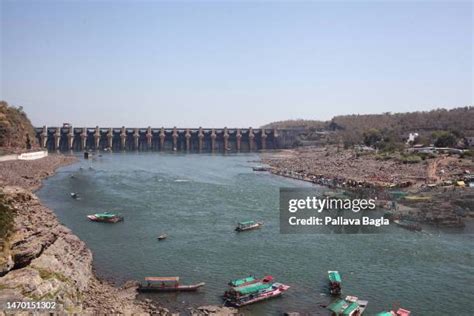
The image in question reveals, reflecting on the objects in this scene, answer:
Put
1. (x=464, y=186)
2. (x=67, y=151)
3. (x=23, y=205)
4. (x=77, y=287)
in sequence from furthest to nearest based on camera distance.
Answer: (x=67, y=151)
(x=464, y=186)
(x=23, y=205)
(x=77, y=287)

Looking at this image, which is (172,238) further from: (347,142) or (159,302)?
(347,142)

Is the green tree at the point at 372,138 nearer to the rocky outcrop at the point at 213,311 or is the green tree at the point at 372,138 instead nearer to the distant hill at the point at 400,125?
the distant hill at the point at 400,125

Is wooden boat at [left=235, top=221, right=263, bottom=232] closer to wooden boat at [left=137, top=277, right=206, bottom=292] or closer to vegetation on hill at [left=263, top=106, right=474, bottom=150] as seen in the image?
wooden boat at [left=137, top=277, right=206, bottom=292]

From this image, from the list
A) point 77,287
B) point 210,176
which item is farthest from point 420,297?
point 210,176

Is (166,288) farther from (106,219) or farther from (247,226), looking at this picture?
(106,219)

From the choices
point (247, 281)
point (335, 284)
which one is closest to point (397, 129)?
point (335, 284)

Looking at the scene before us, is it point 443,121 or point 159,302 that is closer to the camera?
point 159,302

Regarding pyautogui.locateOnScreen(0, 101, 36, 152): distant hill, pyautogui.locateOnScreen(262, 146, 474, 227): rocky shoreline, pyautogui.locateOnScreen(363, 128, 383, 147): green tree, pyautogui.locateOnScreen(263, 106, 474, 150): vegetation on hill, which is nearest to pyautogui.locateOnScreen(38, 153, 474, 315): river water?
pyautogui.locateOnScreen(262, 146, 474, 227): rocky shoreline

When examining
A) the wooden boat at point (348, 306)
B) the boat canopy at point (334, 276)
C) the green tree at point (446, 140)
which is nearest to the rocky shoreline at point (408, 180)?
the green tree at point (446, 140)
